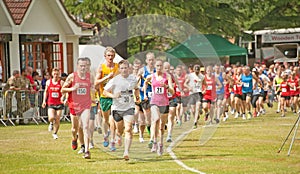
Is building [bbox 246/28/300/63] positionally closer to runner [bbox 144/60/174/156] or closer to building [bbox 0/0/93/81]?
building [bbox 0/0/93/81]

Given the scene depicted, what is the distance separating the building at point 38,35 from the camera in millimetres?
28703

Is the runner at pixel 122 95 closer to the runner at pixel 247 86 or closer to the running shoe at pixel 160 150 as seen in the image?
the running shoe at pixel 160 150

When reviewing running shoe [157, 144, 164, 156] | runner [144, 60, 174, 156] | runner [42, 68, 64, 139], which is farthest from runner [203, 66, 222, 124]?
running shoe [157, 144, 164, 156]

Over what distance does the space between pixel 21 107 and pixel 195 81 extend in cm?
631

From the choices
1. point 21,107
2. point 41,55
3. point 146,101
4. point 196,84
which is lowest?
point 21,107

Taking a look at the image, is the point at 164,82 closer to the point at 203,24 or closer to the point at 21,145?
the point at 21,145

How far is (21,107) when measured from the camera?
81.8 ft

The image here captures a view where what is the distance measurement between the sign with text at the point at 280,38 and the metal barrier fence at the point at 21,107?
23.3 metres

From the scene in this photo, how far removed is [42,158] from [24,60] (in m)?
15.8

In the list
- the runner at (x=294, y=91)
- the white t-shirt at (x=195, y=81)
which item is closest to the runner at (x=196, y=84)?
the white t-shirt at (x=195, y=81)

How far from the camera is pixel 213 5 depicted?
42594 millimetres

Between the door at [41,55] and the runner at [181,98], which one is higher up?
the door at [41,55]

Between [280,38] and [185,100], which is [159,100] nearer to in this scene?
[185,100]

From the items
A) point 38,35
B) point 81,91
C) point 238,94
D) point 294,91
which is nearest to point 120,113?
point 81,91
